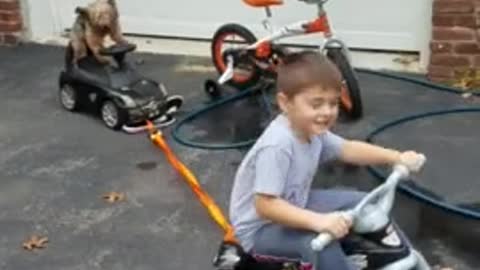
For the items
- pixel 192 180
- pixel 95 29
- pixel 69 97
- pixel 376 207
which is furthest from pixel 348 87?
pixel 376 207

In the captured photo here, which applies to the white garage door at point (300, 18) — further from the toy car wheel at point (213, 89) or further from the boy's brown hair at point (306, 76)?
the boy's brown hair at point (306, 76)

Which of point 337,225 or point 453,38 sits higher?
point 337,225

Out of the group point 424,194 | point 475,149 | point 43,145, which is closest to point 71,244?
point 43,145

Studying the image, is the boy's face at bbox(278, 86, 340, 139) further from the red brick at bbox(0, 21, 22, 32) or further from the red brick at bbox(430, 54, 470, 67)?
the red brick at bbox(0, 21, 22, 32)

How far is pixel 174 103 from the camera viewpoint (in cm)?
457

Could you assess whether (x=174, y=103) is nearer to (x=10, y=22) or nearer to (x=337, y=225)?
(x=10, y=22)

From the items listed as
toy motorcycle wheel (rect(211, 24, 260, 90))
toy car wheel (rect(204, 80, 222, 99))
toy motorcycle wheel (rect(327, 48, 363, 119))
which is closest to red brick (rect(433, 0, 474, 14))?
toy motorcycle wheel (rect(327, 48, 363, 119))

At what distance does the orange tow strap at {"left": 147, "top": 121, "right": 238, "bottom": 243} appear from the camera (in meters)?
3.47

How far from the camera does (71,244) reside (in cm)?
343

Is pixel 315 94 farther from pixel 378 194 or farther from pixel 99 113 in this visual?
pixel 99 113

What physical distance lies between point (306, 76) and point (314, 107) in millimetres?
88

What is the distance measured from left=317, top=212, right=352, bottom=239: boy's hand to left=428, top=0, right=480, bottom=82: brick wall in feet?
9.07

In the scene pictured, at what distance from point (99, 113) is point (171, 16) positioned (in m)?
1.30

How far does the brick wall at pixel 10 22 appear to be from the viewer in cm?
603
